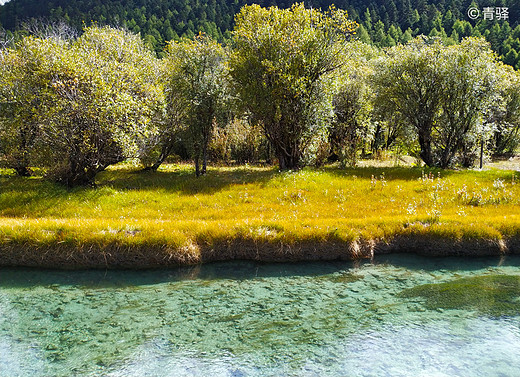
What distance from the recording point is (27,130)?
2522 cm

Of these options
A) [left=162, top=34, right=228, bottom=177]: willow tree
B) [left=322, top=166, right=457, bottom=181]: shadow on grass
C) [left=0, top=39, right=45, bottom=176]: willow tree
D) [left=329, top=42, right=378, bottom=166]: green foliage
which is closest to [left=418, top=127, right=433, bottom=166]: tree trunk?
[left=322, top=166, right=457, bottom=181]: shadow on grass

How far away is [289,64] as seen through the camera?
25922 millimetres

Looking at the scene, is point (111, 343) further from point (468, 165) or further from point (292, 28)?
point (468, 165)

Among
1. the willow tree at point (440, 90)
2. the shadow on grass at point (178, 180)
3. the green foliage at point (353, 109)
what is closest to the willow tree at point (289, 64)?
the shadow on grass at point (178, 180)

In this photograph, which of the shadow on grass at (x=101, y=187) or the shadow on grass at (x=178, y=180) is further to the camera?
the shadow on grass at (x=178, y=180)

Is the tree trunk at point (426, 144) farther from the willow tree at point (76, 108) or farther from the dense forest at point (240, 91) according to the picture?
the willow tree at point (76, 108)

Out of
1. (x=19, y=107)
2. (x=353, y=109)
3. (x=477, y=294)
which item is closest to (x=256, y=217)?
(x=477, y=294)

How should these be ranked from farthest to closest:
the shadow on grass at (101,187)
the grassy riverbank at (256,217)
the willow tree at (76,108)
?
the willow tree at (76,108) → the shadow on grass at (101,187) → the grassy riverbank at (256,217)

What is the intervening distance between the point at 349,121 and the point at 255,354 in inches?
1245

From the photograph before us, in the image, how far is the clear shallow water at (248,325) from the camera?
876 cm

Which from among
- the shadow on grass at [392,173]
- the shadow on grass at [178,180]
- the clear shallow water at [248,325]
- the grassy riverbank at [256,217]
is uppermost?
the shadow on grass at [392,173]

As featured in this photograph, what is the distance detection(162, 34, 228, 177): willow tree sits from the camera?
84.8 feet

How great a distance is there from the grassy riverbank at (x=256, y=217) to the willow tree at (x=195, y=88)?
3882mm

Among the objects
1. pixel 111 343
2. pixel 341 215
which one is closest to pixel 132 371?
pixel 111 343
